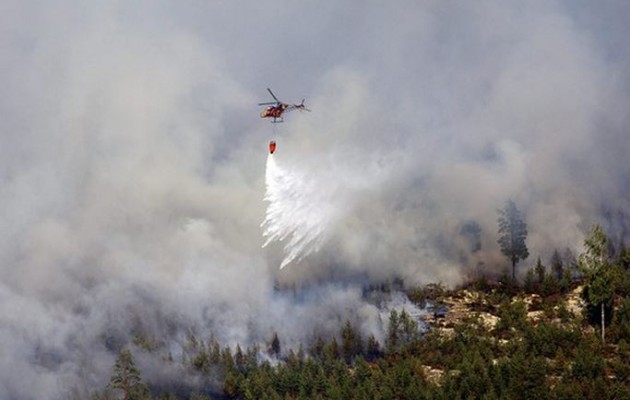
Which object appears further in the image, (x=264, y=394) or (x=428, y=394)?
(x=264, y=394)

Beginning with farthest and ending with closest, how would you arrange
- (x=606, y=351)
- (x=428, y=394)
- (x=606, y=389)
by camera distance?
(x=606, y=351) < (x=428, y=394) < (x=606, y=389)

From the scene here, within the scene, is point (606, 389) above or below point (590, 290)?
below

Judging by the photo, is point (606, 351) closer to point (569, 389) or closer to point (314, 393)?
point (569, 389)

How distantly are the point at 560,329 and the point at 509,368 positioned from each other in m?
41.9

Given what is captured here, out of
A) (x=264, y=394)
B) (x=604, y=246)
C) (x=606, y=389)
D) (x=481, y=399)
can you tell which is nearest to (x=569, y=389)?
(x=606, y=389)

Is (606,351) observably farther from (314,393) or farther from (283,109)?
(283,109)

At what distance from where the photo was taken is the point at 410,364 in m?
197

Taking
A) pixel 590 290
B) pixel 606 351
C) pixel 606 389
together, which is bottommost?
pixel 606 389

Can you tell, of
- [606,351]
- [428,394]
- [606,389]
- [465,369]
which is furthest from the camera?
[606,351]

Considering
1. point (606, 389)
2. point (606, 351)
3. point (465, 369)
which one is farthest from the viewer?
point (606, 351)

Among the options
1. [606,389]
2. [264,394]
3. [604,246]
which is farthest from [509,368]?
[264,394]

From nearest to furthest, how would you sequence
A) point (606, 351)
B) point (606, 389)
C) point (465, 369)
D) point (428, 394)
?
point (606, 389) < point (428, 394) < point (465, 369) < point (606, 351)

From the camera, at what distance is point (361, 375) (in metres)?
195

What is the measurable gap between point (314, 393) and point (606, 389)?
75.6m
